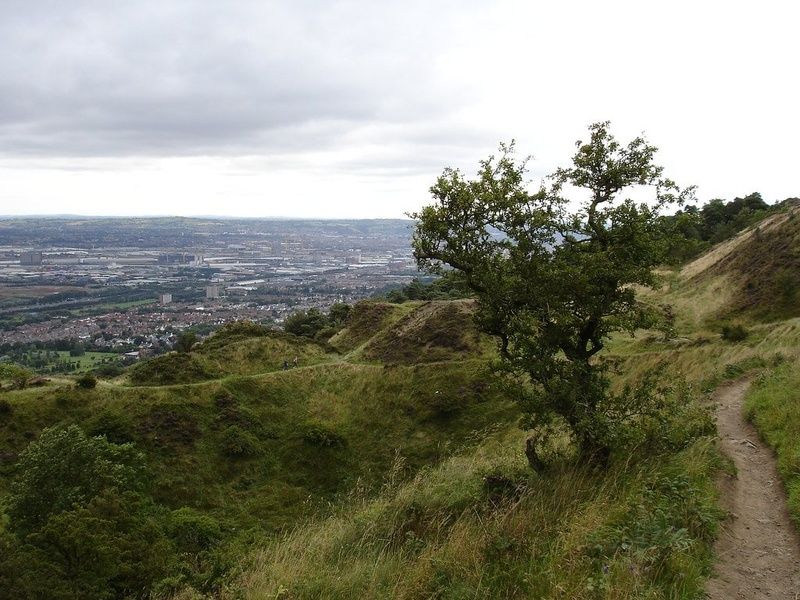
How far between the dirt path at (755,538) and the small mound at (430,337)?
23.7 m

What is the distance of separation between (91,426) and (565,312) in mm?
24900

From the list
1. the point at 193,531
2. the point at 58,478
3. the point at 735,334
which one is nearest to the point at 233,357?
the point at 193,531

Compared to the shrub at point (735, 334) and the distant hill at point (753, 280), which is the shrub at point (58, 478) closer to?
the shrub at point (735, 334)

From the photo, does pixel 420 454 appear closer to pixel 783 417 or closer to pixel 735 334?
pixel 735 334

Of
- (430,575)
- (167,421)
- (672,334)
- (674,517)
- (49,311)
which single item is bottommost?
(49,311)

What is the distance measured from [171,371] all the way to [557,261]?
28.2 metres

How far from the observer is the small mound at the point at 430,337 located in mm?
34094

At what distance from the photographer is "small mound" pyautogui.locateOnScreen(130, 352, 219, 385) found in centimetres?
3097

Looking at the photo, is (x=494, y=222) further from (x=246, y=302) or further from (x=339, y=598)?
(x=246, y=302)

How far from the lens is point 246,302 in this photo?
148 meters

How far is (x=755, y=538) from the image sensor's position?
674 cm

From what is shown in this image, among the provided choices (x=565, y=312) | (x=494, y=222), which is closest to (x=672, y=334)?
(x=565, y=312)

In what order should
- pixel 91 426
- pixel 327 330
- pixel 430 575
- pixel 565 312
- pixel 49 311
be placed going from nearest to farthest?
1. pixel 430 575
2. pixel 565 312
3. pixel 91 426
4. pixel 327 330
5. pixel 49 311

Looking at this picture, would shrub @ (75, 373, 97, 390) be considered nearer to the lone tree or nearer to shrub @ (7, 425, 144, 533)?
shrub @ (7, 425, 144, 533)
